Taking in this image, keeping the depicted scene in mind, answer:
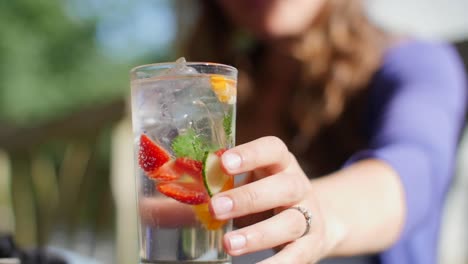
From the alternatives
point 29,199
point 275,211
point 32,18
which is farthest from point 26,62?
point 275,211

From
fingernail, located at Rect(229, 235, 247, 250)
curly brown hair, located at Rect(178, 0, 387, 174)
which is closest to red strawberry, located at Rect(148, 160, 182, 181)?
fingernail, located at Rect(229, 235, 247, 250)

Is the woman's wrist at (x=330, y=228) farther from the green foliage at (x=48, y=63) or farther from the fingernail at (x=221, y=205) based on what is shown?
the green foliage at (x=48, y=63)

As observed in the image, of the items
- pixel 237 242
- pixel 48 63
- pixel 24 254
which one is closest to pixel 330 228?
pixel 237 242

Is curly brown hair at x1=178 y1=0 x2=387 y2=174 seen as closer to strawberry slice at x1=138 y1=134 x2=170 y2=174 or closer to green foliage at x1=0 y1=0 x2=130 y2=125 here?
strawberry slice at x1=138 y1=134 x2=170 y2=174

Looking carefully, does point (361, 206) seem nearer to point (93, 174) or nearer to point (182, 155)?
point (182, 155)

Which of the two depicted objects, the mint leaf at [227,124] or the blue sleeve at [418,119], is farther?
the blue sleeve at [418,119]

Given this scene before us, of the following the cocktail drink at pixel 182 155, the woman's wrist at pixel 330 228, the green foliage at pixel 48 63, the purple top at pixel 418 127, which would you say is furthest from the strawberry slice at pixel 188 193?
the green foliage at pixel 48 63
